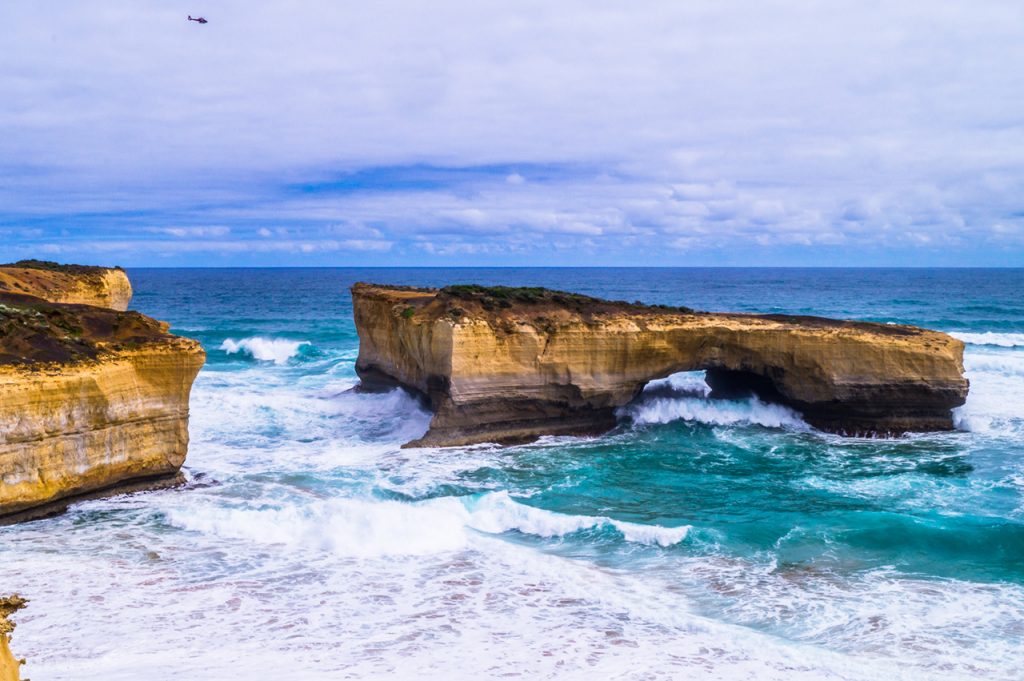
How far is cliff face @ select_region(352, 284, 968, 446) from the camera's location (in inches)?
798

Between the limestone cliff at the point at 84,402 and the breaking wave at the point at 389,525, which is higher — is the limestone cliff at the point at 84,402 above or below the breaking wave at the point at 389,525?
above

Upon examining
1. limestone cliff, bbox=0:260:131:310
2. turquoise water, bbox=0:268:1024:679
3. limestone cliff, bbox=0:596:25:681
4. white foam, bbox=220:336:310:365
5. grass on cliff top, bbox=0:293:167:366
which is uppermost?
limestone cliff, bbox=0:260:131:310

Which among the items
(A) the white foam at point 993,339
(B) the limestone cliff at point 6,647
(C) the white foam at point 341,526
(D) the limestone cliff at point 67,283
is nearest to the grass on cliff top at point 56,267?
(D) the limestone cliff at point 67,283

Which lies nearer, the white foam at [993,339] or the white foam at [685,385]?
the white foam at [685,385]

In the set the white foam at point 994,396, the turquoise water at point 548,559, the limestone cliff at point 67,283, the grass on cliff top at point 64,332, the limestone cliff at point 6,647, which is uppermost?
the limestone cliff at point 67,283

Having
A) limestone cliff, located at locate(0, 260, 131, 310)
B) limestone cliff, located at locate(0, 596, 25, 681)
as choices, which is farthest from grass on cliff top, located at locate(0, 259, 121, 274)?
limestone cliff, located at locate(0, 596, 25, 681)

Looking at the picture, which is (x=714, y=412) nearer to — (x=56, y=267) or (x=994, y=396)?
(x=994, y=396)

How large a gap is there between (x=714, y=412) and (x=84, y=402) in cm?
1602

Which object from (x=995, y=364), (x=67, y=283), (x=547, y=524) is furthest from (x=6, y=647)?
(x=995, y=364)

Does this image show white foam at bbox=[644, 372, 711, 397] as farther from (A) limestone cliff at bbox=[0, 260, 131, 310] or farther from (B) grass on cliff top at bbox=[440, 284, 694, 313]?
(A) limestone cliff at bbox=[0, 260, 131, 310]

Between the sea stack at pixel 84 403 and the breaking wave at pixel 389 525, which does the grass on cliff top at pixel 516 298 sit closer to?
the breaking wave at pixel 389 525

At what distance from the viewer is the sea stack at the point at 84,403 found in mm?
13195

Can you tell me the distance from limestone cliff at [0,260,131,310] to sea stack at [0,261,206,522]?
8.07 metres

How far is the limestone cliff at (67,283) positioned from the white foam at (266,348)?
27.6ft
